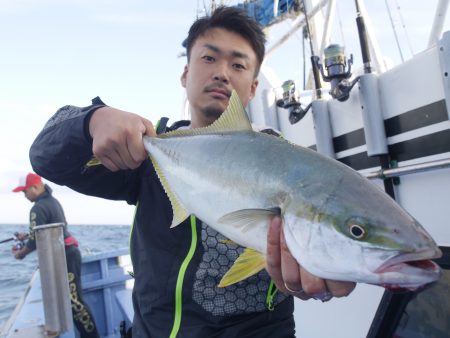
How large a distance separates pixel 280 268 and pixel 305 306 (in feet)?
9.34

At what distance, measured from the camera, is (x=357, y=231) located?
1351 mm

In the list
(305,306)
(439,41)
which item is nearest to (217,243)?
(439,41)

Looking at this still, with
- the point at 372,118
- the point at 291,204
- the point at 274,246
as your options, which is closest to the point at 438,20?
the point at 372,118

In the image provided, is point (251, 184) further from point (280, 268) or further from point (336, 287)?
point (336, 287)

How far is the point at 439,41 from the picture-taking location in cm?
254

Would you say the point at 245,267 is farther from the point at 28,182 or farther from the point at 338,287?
the point at 28,182

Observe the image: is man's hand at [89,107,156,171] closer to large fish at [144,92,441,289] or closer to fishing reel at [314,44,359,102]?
large fish at [144,92,441,289]

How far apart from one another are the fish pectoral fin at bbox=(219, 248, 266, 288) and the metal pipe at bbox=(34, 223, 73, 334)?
10.8 feet

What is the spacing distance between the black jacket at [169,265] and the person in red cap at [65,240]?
426 cm

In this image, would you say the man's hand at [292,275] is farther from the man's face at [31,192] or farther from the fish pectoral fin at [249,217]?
the man's face at [31,192]

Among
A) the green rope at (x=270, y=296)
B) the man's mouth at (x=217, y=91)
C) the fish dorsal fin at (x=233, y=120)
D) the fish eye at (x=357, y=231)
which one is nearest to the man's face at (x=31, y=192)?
the man's mouth at (x=217, y=91)

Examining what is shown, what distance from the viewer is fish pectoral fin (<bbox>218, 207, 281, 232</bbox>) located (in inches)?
61.7

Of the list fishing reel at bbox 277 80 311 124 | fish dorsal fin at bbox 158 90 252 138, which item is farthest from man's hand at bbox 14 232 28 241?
fish dorsal fin at bbox 158 90 252 138

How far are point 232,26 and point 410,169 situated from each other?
1661 millimetres
